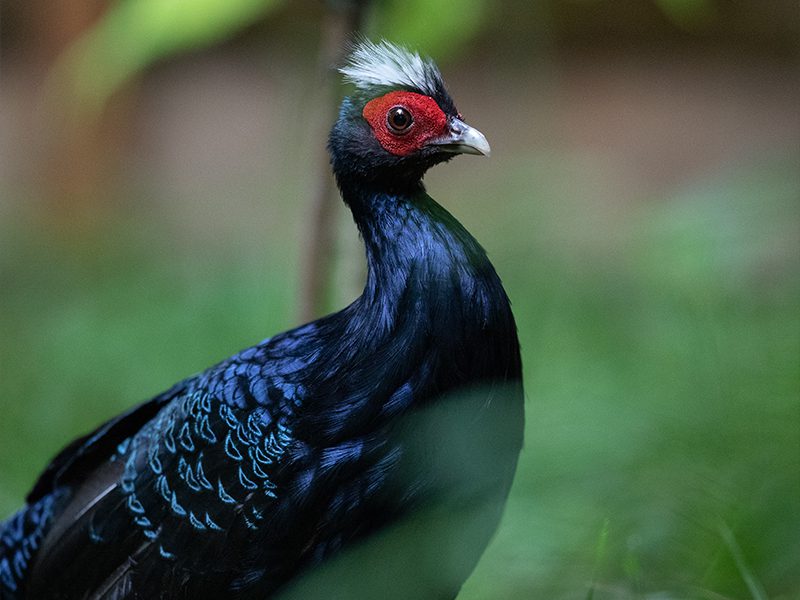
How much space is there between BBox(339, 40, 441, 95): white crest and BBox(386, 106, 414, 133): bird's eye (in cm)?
8

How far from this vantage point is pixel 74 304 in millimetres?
6406

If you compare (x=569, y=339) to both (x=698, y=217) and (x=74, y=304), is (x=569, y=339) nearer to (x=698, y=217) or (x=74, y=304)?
(x=698, y=217)

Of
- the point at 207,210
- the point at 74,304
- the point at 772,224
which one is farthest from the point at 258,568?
the point at 207,210

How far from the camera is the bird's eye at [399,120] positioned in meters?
2.38

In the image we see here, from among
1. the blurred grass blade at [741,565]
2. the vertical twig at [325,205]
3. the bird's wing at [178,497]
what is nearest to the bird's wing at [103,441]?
the bird's wing at [178,497]

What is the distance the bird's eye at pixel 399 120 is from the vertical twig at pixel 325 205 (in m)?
0.54

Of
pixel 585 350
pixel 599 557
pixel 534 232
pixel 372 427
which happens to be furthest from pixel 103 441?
pixel 585 350

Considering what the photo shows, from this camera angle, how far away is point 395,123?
2.38 meters

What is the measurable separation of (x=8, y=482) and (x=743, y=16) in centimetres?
521

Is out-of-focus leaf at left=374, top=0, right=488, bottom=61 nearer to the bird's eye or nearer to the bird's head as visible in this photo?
the bird's head

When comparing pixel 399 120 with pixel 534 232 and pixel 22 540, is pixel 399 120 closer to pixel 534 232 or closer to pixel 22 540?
pixel 22 540

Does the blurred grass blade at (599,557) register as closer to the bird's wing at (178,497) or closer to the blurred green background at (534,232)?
the blurred green background at (534,232)

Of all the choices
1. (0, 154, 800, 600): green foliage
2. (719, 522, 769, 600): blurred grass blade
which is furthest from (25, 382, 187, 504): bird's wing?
(719, 522, 769, 600): blurred grass blade

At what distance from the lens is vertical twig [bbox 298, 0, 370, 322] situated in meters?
2.91
